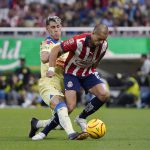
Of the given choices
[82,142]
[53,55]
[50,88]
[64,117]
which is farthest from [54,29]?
[82,142]

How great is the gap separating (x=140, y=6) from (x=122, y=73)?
280cm

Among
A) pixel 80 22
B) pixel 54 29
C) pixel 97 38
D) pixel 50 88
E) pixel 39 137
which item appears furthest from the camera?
pixel 80 22

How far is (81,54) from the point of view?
1217 centimetres

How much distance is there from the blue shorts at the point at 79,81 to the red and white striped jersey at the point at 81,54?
0.24 ft

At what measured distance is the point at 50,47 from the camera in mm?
12406

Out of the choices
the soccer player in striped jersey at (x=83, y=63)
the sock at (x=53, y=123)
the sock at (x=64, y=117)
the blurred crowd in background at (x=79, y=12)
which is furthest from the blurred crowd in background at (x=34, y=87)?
the sock at (x=64, y=117)

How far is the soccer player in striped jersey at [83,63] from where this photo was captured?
1188 centimetres

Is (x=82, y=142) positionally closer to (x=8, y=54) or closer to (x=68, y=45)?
(x=68, y=45)

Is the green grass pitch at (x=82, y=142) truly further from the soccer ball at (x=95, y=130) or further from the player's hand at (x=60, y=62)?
the player's hand at (x=60, y=62)

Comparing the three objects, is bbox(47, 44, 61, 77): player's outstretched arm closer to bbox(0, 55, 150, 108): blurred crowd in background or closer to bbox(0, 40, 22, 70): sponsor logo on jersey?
bbox(0, 55, 150, 108): blurred crowd in background

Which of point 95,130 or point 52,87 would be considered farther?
point 52,87

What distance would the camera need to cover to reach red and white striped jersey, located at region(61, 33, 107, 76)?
12.0 metres

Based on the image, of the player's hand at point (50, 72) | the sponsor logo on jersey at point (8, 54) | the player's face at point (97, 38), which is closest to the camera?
the player's hand at point (50, 72)

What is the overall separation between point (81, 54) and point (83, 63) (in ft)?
0.80
